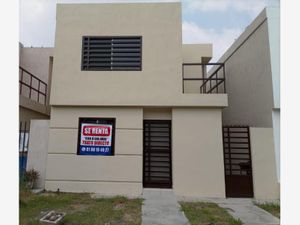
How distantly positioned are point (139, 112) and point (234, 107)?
4.09 m

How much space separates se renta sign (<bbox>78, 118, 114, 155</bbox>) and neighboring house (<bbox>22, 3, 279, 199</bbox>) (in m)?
0.03

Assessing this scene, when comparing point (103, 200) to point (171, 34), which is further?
point (171, 34)

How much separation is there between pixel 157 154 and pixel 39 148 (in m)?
3.50

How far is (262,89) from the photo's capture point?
664 centimetres

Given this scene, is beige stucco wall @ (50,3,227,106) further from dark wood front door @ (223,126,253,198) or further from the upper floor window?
dark wood front door @ (223,126,253,198)

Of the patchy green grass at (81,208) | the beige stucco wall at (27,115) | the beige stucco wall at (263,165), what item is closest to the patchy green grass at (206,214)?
the patchy green grass at (81,208)

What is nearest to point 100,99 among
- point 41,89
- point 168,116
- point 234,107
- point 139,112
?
point 139,112

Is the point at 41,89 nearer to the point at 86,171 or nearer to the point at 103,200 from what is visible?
the point at 86,171

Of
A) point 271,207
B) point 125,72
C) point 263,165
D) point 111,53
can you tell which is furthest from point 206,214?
point 111,53

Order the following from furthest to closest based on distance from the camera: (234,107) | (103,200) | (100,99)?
(234,107) < (100,99) < (103,200)

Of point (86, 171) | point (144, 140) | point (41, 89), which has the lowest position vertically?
point (86, 171)

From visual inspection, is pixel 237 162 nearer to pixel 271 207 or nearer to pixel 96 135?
pixel 271 207
